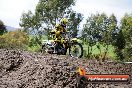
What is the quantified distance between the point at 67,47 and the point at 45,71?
6.36m

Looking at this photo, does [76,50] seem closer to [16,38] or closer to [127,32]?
[127,32]

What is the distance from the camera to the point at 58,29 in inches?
725

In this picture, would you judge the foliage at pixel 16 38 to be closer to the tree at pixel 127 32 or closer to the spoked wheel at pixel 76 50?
the tree at pixel 127 32

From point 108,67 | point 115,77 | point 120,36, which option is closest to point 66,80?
point 108,67

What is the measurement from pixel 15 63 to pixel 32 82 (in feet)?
10.0

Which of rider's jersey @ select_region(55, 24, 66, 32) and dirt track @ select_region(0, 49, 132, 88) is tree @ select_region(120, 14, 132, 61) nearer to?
rider's jersey @ select_region(55, 24, 66, 32)

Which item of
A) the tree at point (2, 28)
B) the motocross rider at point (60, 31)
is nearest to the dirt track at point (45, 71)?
the motocross rider at point (60, 31)

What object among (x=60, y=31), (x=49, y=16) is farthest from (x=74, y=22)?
(x=60, y=31)

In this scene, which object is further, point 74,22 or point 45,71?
point 74,22

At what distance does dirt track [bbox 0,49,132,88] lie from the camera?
10953mm

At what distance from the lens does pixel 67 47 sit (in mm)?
18266

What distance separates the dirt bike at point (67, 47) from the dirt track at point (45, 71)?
3.38m

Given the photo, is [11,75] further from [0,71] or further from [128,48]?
[128,48]

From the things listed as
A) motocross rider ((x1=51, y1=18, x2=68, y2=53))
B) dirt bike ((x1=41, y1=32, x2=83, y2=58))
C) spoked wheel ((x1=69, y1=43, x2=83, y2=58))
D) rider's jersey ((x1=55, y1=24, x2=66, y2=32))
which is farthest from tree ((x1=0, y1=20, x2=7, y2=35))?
spoked wheel ((x1=69, y1=43, x2=83, y2=58))
